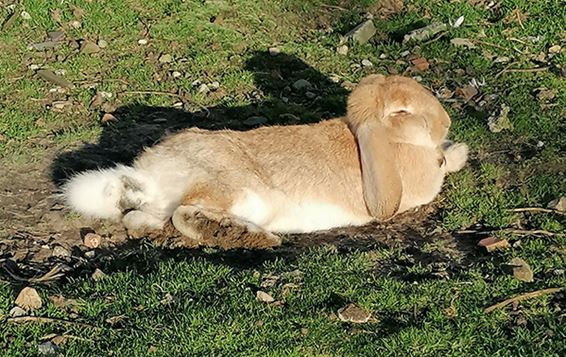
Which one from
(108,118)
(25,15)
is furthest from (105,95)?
(25,15)

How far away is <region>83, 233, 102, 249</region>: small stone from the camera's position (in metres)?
5.85

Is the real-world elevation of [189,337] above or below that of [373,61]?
above

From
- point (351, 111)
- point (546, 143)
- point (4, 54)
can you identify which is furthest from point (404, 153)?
point (4, 54)

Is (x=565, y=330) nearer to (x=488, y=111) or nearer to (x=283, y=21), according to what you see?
(x=488, y=111)

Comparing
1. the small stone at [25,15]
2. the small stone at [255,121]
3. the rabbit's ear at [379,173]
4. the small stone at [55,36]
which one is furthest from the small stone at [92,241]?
the small stone at [25,15]

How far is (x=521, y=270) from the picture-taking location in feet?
16.0

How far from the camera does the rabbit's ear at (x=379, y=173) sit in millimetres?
5984

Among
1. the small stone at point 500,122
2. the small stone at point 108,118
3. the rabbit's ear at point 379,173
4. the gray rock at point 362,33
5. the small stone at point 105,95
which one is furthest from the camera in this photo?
the gray rock at point 362,33

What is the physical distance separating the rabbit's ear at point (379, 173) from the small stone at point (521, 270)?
119cm

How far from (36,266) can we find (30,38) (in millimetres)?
4429

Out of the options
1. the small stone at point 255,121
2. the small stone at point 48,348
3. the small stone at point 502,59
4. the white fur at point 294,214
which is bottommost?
the small stone at point 502,59

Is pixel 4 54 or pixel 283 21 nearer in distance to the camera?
pixel 4 54

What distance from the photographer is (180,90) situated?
8.49 m

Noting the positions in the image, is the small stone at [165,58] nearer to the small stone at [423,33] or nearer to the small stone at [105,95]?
the small stone at [105,95]
